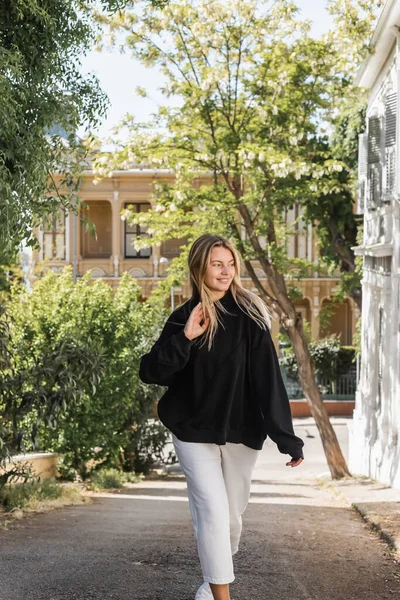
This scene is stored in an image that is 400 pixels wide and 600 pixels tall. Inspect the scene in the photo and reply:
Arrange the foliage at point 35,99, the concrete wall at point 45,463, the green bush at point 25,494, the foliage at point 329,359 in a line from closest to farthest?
the foliage at point 35,99
the green bush at point 25,494
the concrete wall at point 45,463
the foliage at point 329,359

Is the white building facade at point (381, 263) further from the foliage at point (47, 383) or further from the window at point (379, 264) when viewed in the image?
the foliage at point (47, 383)

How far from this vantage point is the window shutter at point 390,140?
1606cm

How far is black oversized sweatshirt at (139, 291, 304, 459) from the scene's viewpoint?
16.5ft

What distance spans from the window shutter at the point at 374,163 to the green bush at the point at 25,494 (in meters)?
8.78

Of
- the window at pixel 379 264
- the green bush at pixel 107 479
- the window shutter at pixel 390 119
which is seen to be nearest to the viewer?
the window shutter at pixel 390 119

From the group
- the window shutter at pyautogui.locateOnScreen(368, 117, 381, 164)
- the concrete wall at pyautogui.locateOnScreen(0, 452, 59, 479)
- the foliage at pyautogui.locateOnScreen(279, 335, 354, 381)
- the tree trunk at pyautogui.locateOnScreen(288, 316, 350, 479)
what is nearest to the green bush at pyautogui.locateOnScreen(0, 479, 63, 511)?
the concrete wall at pyautogui.locateOnScreen(0, 452, 59, 479)

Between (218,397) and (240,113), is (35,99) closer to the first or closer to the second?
(218,397)

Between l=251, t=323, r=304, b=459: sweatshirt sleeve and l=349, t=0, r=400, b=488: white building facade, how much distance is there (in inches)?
375

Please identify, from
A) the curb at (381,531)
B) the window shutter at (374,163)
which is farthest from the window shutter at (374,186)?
the curb at (381,531)

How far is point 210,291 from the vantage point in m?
5.20

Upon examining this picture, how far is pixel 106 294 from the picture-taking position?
18641 mm

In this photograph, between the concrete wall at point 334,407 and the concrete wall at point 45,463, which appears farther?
the concrete wall at point 334,407

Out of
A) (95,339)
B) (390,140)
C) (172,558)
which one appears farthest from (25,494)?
(390,140)

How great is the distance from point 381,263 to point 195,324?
12.6 m
